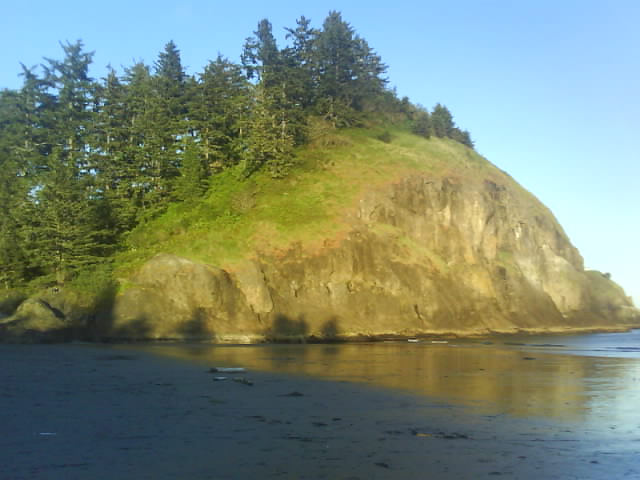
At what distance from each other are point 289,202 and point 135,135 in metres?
18.5

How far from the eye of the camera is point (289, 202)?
189 feet

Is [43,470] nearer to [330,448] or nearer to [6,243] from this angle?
[330,448]

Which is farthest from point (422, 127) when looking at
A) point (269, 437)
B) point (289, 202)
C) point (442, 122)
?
point (269, 437)

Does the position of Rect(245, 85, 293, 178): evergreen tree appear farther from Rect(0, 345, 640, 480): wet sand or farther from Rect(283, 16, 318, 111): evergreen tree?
Rect(0, 345, 640, 480): wet sand

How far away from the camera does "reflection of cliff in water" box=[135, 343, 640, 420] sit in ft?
58.9

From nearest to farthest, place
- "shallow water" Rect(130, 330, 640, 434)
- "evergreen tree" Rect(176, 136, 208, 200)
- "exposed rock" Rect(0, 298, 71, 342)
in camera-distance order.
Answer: "shallow water" Rect(130, 330, 640, 434)
"exposed rock" Rect(0, 298, 71, 342)
"evergreen tree" Rect(176, 136, 208, 200)

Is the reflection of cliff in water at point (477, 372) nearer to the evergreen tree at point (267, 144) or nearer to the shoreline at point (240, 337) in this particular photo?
the shoreline at point (240, 337)

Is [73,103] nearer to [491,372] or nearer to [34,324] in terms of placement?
[34,324]

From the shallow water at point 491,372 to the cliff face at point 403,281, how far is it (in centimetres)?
665

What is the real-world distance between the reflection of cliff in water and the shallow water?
3cm

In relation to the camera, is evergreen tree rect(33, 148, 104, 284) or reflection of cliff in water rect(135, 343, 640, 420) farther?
evergreen tree rect(33, 148, 104, 284)

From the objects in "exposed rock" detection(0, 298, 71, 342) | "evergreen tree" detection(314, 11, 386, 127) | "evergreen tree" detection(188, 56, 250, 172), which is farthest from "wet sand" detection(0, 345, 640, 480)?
"evergreen tree" detection(314, 11, 386, 127)

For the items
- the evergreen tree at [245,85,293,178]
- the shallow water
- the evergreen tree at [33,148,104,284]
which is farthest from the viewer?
the evergreen tree at [245,85,293,178]

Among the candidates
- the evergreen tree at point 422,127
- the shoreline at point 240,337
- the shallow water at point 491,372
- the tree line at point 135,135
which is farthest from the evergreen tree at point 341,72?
the shallow water at point 491,372
